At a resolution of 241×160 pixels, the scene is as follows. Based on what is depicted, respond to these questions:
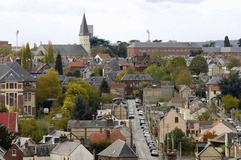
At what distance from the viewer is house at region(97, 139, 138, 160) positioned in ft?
185

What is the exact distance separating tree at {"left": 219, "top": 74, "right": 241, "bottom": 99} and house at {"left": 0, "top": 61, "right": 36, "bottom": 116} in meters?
22.9

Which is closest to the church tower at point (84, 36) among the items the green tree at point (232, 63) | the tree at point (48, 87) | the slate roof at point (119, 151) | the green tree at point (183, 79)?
the green tree at point (232, 63)

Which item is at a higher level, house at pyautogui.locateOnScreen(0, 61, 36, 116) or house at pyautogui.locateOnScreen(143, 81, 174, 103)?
house at pyautogui.locateOnScreen(0, 61, 36, 116)

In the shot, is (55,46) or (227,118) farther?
(55,46)

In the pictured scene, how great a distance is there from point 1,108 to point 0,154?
26.9 m

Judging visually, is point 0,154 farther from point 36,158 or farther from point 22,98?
point 22,98

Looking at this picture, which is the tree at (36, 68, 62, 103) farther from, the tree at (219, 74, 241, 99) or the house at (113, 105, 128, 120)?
the tree at (219, 74, 241, 99)

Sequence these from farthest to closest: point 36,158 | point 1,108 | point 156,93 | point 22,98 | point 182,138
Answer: point 156,93 < point 22,98 < point 1,108 < point 182,138 < point 36,158

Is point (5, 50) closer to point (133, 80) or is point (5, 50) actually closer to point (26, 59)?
point (26, 59)

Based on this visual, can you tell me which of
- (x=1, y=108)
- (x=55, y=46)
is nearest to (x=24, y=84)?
(x=1, y=108)

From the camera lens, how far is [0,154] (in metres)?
53.9

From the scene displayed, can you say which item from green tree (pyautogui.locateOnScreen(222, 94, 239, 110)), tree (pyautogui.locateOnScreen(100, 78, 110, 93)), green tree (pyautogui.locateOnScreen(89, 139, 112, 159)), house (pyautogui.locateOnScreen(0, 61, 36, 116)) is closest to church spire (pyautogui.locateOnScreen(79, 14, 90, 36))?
tree (pyautogui.locateOnScreen(100, 78, 110, 93))

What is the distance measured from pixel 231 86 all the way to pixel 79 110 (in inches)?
940

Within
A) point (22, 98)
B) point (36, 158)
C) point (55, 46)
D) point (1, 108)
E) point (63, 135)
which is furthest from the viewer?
point (55, 46)
